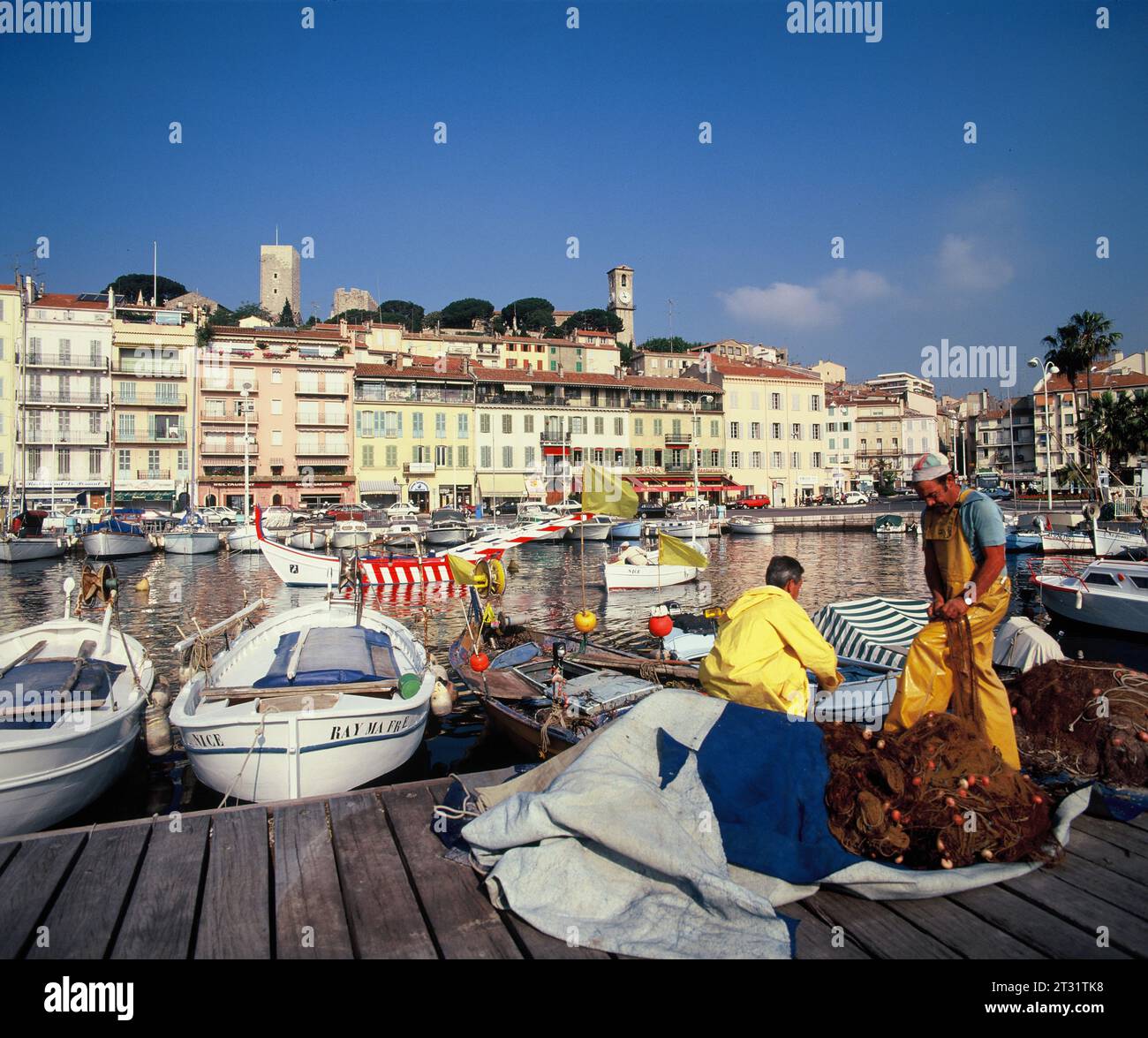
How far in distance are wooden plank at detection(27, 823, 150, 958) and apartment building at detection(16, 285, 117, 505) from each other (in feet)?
223

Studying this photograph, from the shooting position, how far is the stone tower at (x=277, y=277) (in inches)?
5468

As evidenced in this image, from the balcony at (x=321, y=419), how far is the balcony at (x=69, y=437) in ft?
48.8

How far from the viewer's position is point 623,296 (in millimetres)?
136125

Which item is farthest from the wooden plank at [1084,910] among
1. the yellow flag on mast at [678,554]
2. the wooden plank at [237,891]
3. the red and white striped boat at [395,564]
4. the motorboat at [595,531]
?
the motorboat at [595,531]

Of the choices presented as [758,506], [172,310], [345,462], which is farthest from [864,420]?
[172,310]

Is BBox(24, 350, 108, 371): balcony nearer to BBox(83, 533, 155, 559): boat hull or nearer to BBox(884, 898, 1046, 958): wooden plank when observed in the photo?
BBox(83, 533, 155, 559): boat hull

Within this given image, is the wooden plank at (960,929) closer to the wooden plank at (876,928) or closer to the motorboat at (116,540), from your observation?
the wooden plank at (876,928)

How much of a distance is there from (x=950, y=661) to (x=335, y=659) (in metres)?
7.30

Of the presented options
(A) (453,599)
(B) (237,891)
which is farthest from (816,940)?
(A) (453,599)

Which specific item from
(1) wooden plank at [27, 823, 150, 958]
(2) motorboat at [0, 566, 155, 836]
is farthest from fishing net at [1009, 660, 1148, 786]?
(2) motorboat at [0, 566, 155, 836]

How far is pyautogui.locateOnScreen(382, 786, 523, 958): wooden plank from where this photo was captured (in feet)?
11.8

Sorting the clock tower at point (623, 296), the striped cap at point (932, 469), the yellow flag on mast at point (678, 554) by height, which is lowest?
the yellow flag on mast at point (678, 554)

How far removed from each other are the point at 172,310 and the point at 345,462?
64.2ft

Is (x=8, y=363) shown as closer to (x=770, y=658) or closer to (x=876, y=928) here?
(x=770, y=658)
